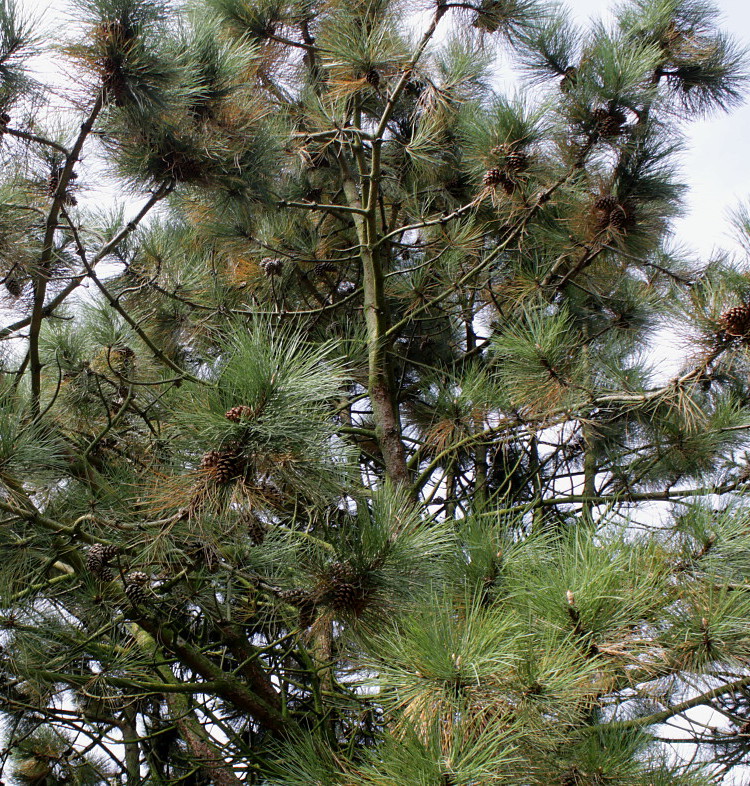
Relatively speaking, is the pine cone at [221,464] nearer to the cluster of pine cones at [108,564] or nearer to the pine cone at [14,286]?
the cluster of pine cones at [108,564]

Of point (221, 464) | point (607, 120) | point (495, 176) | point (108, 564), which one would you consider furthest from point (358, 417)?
point (221, 464)

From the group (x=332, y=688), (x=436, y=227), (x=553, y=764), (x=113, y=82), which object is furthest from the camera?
(x=436, y=227)

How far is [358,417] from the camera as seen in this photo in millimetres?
3895

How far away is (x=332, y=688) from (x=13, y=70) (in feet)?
6.36

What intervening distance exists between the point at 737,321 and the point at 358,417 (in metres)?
2.34

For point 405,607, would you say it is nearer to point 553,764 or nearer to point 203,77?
point 553,764

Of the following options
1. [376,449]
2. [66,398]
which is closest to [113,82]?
[66,398]

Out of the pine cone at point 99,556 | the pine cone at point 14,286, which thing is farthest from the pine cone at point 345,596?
the pine cone at point 14,286

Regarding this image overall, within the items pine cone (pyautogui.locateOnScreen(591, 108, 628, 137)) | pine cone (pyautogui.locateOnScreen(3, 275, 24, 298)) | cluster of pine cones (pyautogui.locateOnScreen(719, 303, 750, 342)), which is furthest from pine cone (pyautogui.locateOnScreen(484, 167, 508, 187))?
pine cone (pyautogui.locateOnScreen(3, 275, 24, 298))

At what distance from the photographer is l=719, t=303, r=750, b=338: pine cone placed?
1.72 m

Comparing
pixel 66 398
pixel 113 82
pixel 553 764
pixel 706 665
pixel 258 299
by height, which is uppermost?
pixel 258 299

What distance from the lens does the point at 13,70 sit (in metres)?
1.83

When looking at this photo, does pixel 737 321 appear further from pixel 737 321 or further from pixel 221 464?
pixel 221 464

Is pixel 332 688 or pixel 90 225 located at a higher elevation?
pixel 90 225
